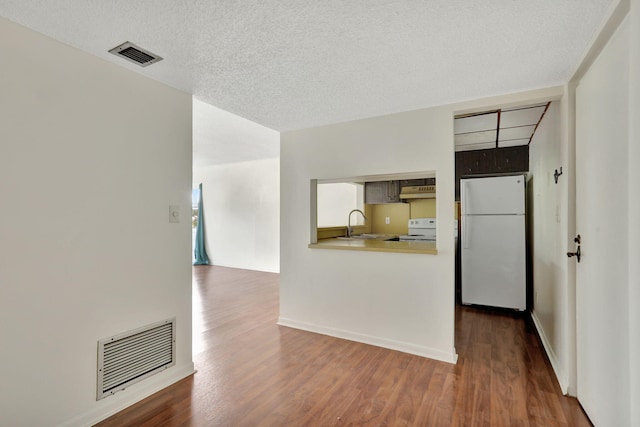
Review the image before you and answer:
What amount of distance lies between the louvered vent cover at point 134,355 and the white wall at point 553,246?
2843 mm

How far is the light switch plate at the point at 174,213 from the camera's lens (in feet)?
7.69

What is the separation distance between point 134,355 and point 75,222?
970 millimetres

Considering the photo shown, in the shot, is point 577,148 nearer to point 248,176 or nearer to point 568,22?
point 568,22

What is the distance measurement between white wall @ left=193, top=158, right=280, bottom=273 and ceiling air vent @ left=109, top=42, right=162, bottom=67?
4.80m

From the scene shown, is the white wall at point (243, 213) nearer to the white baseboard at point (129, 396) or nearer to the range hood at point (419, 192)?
the range hood at point (419, 192)

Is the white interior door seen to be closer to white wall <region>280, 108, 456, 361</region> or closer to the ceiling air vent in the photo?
white wall <region>280, 108, 456, 361</region>

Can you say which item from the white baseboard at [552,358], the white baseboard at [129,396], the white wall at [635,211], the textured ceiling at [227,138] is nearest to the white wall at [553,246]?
the white baseboard at [552,358]

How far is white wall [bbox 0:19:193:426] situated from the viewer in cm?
159

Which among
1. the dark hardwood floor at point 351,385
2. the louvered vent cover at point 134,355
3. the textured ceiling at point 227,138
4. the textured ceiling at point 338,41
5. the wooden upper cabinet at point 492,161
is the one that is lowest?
the dark hardwood floor at point 351,385

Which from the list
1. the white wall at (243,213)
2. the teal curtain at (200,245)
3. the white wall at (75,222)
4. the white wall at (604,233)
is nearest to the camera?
the white wall at (604,233)

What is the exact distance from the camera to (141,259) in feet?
7.07

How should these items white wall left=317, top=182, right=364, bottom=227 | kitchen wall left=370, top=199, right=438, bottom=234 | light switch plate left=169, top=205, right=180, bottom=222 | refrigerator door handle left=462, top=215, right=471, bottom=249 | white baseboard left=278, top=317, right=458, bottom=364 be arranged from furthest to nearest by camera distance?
white wall left=317, top=182, right=364, bottom=227, kitchen wall left=370, top=199, right=438, bottom=234, refrigerator door handle left=462, top=215, right=471, bottom=249, white baseboard left=278, top=317, right=458, bottom=364, light switch plate left=169, top=205, right=180, bottom=222

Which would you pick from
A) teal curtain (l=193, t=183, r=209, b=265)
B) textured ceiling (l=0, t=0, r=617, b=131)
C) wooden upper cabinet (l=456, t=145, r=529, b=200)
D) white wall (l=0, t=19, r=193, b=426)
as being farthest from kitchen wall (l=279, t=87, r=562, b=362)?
teal curtain (l=193, t=183, r=209, b=265)

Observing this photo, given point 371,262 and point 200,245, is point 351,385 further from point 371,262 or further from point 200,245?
point 200,245
